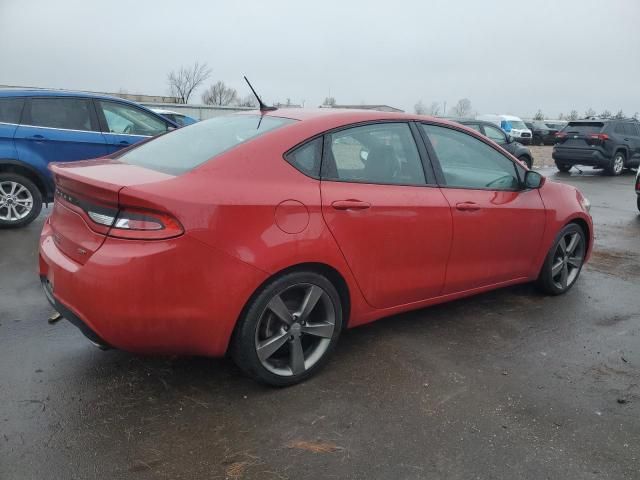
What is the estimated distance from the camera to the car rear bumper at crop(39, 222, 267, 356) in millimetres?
2512

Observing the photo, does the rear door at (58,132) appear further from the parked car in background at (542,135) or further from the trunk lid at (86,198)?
the parked car in background at (542,135)

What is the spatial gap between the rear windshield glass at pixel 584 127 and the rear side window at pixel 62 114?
14.8 m

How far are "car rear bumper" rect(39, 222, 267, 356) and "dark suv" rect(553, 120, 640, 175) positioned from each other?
16.1m

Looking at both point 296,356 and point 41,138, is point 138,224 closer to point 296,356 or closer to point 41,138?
point 296,356

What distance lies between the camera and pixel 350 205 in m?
3.11

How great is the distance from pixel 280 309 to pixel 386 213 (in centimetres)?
88

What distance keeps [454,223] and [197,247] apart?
1836 mm

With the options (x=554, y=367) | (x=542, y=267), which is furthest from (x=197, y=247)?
(x=542, y=267)

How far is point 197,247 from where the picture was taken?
8.41 feet

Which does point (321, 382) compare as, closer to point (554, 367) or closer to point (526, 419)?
point (526, 419)

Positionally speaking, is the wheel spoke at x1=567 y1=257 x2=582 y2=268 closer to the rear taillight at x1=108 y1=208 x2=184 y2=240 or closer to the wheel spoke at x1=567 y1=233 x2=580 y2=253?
the wheel spoke at x1=567 y1=233 x2=580 y2=253

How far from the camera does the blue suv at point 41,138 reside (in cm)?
643

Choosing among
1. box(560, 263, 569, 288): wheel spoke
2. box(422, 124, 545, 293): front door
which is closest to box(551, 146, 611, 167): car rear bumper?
box(560, 263, 569, 288): wheel spoke

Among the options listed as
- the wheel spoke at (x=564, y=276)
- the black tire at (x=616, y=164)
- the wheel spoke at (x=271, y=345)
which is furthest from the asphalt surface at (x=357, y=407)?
the black tire at (x=616, y=164)
